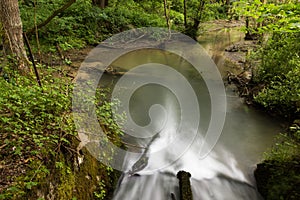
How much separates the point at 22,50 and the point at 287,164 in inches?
216

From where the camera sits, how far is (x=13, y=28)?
4695mm

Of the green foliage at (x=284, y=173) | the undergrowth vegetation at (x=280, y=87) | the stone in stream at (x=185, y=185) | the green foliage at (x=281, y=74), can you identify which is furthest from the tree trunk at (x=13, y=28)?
the green foliage at (x=281, y=74)

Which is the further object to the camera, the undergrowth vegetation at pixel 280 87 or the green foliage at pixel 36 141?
the undergrowth vegetation at pixel 280 87

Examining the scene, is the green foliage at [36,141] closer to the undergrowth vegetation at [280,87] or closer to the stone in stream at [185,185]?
the stone in stream at [185,185]

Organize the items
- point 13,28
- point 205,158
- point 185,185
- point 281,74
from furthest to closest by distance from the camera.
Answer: point 281,74 < point 205,158 < point 13,28 < point 185,185

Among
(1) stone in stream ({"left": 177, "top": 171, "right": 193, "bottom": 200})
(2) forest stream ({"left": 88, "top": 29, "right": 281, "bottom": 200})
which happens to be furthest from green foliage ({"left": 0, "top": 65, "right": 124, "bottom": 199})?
(1) stone in stream ({"left": 177, "top": 171, "right": 193, "bottom": 200})

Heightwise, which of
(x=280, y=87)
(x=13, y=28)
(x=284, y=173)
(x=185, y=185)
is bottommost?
(x=185, y=185)

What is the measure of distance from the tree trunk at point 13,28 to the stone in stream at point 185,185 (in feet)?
12.4

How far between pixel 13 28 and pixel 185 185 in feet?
14.9

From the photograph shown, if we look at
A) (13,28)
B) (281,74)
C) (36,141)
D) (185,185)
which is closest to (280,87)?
(281,74)

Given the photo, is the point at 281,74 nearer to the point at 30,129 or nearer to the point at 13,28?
the point at 30,129

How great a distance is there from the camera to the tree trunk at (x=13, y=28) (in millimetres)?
4598

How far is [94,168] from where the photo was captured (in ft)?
12.6

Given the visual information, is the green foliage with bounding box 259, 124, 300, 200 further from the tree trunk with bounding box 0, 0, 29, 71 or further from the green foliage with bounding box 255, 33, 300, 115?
the tree trunk with bounding box 0, 0, 29, 71
